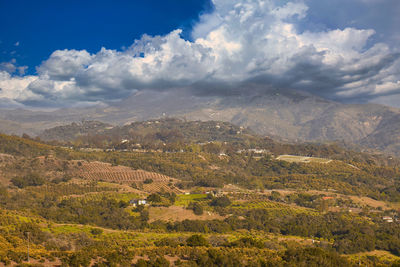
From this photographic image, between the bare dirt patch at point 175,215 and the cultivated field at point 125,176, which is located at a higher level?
the cultivated field at point 125,176

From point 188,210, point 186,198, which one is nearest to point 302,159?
point 186,198

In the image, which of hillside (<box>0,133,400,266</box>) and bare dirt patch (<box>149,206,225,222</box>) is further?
bare dirt patch (<box>149,206,225,222</box>)

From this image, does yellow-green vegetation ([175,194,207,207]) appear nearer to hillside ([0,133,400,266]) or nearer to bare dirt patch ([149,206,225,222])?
hillside ([0,133,400,266])

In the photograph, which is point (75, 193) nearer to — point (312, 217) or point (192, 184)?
point (192, 184)

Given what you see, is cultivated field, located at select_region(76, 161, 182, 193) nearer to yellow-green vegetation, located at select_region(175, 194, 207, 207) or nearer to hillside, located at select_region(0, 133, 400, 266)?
hillside, located at select_region(0, 133, 400, 266)

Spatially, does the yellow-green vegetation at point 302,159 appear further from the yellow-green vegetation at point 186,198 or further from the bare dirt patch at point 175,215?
the bare dirt patch at point 175,215

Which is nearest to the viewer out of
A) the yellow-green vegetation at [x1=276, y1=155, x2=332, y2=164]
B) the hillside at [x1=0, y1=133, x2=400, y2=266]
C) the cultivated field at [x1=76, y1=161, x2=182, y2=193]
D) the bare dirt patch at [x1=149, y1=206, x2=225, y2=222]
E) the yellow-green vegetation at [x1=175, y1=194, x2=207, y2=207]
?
the hillside at [x1=0, y1=133, x2=400, y2=266]

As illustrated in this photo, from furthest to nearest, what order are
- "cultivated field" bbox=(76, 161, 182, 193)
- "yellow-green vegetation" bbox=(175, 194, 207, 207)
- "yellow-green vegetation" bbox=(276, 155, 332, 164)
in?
"yellow-green vegetation" bbox=(276, 155, 332, 164) < "cultivated field" bbox=(76, 161, 182, 193) < "yellow-green vegetation" bbox=(175, 194, 207, 207)

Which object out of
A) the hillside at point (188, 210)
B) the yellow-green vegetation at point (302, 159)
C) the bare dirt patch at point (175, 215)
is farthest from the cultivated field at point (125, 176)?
the yellow-green vegetation at point (302, 159)

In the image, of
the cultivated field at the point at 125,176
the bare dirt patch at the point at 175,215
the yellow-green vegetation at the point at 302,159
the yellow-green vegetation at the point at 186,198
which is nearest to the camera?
the bare dirt patch at the point at 175,215

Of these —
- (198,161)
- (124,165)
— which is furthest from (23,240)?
(198,161)

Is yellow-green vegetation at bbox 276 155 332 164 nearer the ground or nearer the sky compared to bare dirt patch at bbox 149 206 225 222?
nearer the sky

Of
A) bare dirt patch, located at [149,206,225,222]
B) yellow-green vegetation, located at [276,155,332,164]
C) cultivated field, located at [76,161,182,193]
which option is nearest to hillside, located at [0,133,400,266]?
bare dirt patch, located at [149,206,225,222]
